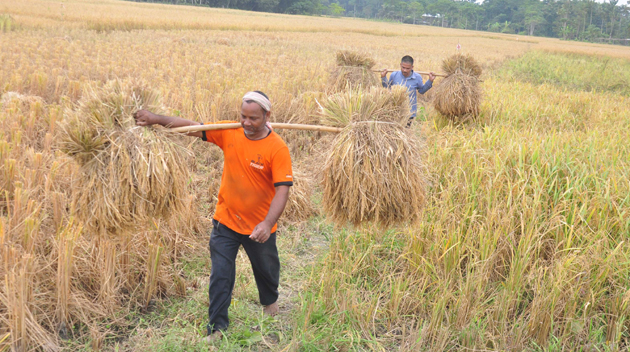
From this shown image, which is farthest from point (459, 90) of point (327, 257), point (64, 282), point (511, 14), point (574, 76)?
point (511, 14)

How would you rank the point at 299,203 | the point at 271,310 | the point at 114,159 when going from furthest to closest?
the point at 299,203 → the point at 271,310 → the point at 114,159

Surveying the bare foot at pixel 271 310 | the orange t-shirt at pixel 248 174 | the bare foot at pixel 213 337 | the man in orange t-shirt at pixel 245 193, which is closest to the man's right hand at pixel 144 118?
the man in orange t-shirt at pixel 245 193

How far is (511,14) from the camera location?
97750 mm

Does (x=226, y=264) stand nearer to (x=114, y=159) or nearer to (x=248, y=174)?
(x=248, y=174)

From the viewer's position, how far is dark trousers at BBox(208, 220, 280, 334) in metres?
2.63

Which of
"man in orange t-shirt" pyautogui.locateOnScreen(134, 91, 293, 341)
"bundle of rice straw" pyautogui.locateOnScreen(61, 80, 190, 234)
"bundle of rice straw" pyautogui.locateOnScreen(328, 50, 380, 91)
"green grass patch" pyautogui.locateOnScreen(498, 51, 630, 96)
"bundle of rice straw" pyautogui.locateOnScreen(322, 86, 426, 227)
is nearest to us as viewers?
"bundle of rice straw" pyautogui.locateOnScreen(61, 80, 190, 234)

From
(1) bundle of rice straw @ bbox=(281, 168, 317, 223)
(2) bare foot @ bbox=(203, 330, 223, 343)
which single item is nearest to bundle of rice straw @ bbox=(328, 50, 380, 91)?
(1) bundle of rice straw @ bbox=(281, 168, 317, 223)

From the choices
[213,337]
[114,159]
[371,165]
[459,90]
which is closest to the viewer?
[114,159]

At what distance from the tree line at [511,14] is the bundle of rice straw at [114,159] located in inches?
2153

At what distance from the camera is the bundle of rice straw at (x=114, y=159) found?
230 cm

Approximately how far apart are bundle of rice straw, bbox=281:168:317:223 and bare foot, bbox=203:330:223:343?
1.83 m

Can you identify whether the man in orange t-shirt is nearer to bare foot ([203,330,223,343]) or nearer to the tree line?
bare foot ([203,330,223,343])

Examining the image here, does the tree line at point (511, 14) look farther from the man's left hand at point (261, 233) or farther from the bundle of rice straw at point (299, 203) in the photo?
the man's left hand at point (261, 233)

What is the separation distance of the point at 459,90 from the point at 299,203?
4.33 metres
